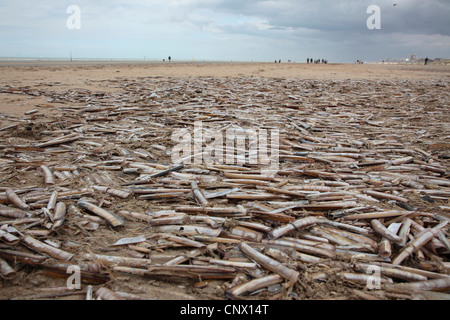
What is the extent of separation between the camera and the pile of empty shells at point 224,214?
2617 mm

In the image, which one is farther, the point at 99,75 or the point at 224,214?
the point at 99,75

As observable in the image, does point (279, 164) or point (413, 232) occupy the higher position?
point (279, 164)

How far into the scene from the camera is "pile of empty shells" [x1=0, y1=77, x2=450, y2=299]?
2617mm

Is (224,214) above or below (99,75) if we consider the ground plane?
below

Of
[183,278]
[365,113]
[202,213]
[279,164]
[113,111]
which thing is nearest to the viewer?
[183,278]

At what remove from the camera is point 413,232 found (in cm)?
329

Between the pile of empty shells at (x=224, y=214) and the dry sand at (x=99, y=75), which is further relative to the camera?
the dry sand at (x=99, y=75)

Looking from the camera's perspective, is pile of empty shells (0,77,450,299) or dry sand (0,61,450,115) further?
dry sand (0,61,450,115)

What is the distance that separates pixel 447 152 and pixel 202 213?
597 centimetres

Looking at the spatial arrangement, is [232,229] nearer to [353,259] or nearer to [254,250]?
[254,250]

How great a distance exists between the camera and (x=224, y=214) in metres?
3.57

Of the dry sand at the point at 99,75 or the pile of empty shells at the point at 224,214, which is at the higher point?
the dry sand at the point at 99,75

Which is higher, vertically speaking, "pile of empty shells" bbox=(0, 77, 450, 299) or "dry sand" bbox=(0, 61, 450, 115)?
"dry sand" bbox=(0, 61, 450, 115)
